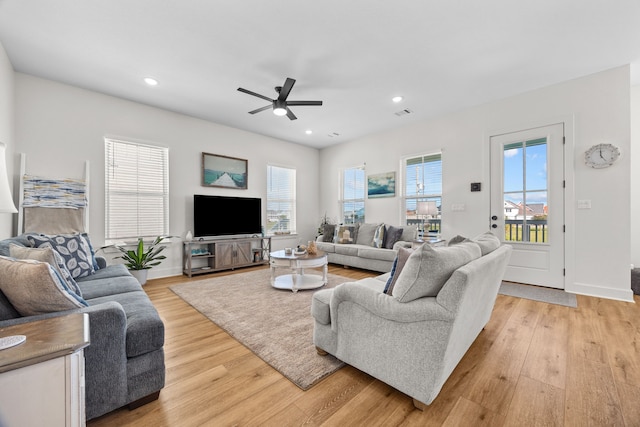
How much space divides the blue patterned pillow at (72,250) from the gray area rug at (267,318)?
1.07m

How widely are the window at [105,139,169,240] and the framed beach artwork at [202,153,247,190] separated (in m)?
0.66

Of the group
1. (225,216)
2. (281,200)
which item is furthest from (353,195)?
(225,216)

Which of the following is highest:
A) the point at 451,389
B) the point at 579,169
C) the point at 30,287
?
the point at 579,169

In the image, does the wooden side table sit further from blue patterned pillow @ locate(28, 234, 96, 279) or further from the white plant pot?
the white plant pot

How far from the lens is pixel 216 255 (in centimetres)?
→ 468

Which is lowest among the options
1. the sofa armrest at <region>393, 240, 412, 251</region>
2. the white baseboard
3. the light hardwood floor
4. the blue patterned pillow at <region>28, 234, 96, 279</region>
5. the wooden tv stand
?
the light hardwood floor

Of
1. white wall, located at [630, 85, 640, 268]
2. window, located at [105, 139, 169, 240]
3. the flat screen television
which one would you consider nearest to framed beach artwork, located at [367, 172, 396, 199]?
the flat screen television

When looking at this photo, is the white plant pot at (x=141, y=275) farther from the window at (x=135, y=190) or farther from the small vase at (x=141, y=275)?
the window at (x=135, y=190)

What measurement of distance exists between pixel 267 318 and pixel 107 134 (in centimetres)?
369

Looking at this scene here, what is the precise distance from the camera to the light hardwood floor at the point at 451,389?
138 cm

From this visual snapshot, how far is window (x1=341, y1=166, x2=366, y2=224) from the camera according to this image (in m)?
6.06

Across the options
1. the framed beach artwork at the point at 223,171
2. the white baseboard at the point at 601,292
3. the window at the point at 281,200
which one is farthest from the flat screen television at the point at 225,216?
the white baseboard at the point at 601,292

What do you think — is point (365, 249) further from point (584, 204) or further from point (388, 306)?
point (388, 306)

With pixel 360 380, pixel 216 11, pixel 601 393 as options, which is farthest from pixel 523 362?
pixel 216 11
